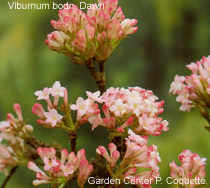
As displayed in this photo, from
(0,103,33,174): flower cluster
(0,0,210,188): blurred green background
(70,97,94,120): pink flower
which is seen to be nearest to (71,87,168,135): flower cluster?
(70,97,94,120): pink flower

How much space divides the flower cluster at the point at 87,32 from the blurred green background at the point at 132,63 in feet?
2.12

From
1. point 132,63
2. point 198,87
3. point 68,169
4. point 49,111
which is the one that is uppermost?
point 132,63

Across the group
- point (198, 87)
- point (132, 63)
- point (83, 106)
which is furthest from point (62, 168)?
point (132, 63)

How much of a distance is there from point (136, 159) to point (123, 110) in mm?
89

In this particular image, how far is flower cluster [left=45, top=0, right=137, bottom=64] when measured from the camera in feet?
2.58

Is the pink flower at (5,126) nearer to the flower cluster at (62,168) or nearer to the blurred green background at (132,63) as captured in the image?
the flower cluster at (62,168)

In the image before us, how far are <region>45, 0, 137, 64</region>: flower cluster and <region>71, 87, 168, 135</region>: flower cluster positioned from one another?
10 cm

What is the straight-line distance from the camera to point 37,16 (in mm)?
1673

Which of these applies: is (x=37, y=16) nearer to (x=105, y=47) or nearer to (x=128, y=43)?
(x=128, y=43)

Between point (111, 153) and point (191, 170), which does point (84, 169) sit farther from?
point (191, 170)

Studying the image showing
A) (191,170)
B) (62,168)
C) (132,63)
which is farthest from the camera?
(132,63)

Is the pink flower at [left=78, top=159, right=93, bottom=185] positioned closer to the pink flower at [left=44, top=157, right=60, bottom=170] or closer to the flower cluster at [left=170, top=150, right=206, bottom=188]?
the pink flower at [left=44, top=157, right=60, bottom=170]

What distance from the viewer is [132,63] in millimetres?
1604

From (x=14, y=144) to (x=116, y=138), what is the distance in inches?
8.3
